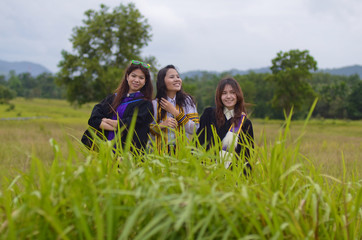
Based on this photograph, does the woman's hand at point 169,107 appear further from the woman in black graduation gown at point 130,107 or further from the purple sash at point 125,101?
the purple sash at point 125,101

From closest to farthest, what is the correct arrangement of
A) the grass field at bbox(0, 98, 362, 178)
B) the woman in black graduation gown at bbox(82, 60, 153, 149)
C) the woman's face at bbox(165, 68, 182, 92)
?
the grass field at bbox(0, 98, 362, 178), the woman in black graduation gown at bbox(82, 60, 153, 149), the woman's face at bbox(165, 68, 182, 92)

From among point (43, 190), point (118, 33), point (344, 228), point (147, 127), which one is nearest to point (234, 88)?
point (147, 127)

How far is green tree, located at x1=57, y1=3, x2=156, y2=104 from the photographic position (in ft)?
78.2

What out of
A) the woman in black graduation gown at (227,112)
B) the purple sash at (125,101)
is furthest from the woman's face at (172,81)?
the woman in black graduation gown at (227,112)

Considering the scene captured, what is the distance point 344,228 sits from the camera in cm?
133

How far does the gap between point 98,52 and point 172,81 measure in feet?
72.8

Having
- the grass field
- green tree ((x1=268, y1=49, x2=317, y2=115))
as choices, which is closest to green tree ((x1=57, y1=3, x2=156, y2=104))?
the grass field

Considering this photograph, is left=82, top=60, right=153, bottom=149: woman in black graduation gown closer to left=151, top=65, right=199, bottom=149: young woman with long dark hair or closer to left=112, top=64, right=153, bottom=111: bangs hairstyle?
left=112, top=64, right=153, bottom=111: bangs hairstyle

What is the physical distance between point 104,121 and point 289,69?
3591cm

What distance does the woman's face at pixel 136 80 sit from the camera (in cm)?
376

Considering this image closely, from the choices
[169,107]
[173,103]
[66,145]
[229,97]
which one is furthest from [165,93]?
[66,145]

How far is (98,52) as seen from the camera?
2444cm

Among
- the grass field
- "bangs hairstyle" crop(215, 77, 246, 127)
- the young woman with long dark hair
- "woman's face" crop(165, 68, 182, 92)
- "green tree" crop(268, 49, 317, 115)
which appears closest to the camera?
the grass field

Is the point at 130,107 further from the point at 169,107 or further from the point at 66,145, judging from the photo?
the point at 66,145
